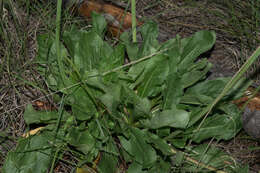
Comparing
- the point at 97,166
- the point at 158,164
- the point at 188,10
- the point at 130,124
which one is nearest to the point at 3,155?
the point at 97,166

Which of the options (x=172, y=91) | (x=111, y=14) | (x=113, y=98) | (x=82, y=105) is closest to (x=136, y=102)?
(x=113, y=98)

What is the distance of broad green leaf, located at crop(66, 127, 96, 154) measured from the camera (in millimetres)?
1633

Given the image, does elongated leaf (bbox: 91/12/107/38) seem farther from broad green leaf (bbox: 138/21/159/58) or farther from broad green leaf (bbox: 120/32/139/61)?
broad green leaf (bbox: 138/21/159/58)

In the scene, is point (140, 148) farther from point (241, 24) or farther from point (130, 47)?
point (241, 24)

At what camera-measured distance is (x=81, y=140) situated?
5.49 feet

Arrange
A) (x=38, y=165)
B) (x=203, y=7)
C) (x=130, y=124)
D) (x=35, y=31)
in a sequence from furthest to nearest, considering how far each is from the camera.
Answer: (x=203, y=7)
(x=35, y=31)
(x=130, y=124)
(x=38, y=165)

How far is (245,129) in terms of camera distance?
2.01 metres

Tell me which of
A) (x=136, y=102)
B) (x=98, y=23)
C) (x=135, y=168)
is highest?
(x=98, y=23)

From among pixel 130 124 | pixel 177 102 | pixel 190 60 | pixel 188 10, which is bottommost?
pixel 130 124

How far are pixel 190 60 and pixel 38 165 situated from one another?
1.05 metres

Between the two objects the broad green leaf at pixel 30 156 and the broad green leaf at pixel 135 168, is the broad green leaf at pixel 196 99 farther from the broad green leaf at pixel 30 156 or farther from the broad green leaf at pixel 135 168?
the broad green leaf at pixel 30 156

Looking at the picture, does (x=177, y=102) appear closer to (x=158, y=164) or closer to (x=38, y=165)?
(x=158, y=164)

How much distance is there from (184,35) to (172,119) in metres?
0.96

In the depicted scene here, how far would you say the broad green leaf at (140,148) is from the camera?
1593 millimetres
